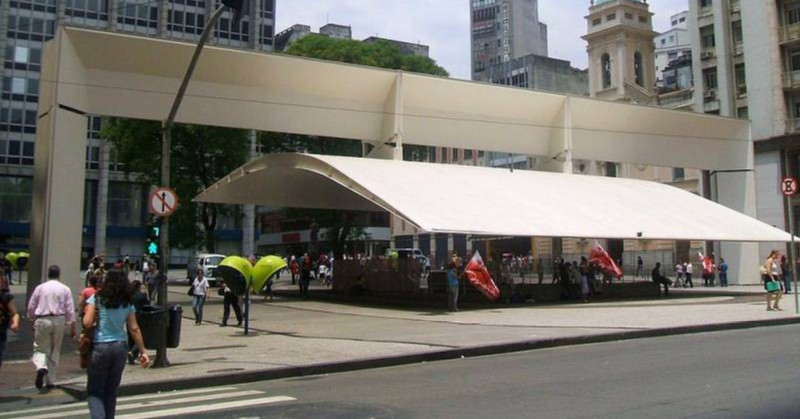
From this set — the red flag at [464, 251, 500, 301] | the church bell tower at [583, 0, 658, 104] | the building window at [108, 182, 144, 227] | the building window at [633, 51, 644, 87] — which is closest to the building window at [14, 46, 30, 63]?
the building window at [108, 182, 144, 227]

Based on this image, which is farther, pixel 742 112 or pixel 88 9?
pixel 88 9

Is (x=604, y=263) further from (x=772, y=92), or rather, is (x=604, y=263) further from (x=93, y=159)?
(x=93, y=159)

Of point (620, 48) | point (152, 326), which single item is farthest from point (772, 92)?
point (152, 326)

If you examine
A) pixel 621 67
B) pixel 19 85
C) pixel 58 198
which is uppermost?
pixel 621 67

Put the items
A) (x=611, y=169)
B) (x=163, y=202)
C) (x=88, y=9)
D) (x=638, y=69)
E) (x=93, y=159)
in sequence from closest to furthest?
(x=163, y=202), (x=611, y=169), (x=88, y=9), (x=638, y=69), (x=93, y=159)

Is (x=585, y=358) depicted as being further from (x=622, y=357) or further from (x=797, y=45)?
(x=797, y=45)

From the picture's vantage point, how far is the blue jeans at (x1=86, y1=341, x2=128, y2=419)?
6.22 m

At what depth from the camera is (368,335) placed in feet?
55.8

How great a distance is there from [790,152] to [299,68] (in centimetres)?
3341

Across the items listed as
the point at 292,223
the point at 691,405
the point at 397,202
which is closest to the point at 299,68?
the point at 397,202

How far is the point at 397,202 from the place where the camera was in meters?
23.4

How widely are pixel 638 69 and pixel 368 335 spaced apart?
6092cm

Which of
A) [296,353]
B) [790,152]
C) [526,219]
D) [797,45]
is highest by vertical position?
[797,45]

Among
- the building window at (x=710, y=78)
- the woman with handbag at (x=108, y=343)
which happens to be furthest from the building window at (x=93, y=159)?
the woman with handbag at (x=108, y=343)
